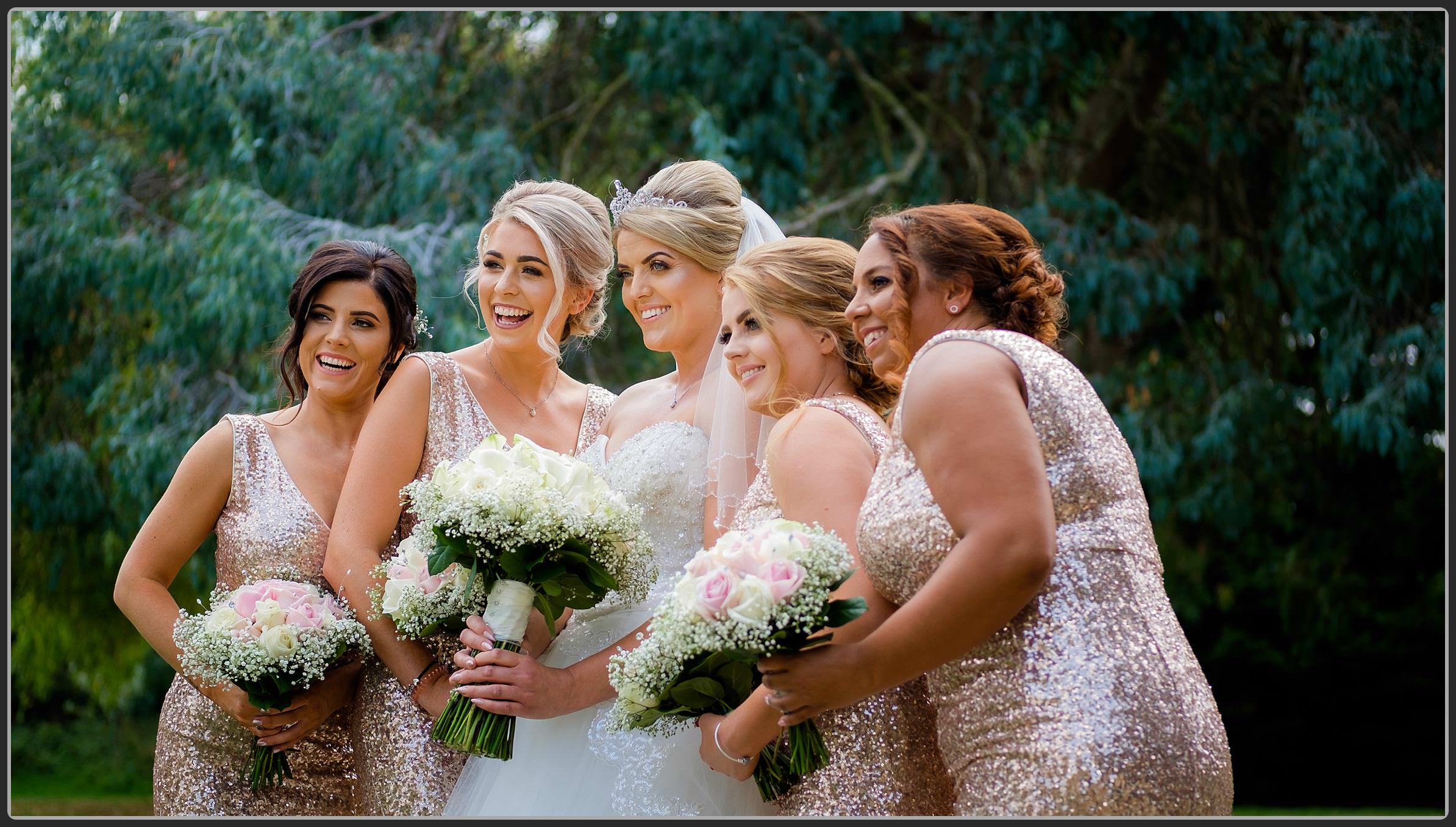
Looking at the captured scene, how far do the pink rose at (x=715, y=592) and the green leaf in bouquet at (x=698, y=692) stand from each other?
1.27 ft

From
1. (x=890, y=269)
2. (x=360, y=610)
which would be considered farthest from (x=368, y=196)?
(x=890, y=269)

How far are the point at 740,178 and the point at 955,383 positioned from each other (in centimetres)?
724

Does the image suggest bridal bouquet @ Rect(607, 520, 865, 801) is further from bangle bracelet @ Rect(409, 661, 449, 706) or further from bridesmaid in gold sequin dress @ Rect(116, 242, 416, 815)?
bridesmaid in gold sequin dress @ Rect(116, 242, 416, 815)

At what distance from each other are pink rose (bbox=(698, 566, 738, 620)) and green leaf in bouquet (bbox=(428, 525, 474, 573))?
2.96 ft

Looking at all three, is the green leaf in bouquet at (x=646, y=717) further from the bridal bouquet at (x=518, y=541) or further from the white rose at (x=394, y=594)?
the white rose at (x=394, y=594)

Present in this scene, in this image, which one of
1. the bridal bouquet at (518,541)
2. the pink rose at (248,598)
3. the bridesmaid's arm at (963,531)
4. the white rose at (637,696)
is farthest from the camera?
the pink rose at (248,598)

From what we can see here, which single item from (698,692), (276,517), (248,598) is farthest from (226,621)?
(698,692)

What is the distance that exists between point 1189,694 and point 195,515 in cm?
335

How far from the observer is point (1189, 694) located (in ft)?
9.13

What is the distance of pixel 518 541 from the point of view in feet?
11.1

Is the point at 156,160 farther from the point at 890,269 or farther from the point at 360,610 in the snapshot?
the point at 890,269

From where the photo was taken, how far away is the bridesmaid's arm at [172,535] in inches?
173

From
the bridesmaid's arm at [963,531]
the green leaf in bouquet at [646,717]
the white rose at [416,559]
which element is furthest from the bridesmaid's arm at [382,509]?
the bridesmaid's arm at [963,531]

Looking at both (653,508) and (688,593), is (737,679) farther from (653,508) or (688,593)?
(653,508)
